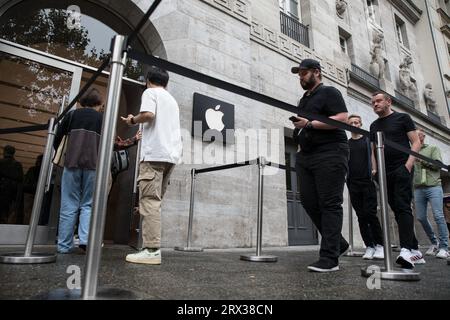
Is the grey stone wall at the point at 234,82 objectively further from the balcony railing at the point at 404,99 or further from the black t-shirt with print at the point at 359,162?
the balcony railing at the point at 404,99

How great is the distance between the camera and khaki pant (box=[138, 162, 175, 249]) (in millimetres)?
2486

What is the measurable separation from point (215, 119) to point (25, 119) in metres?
2.84

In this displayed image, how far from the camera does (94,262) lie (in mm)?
1181

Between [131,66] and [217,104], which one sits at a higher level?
[131,66]

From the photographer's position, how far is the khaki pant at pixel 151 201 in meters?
2.49

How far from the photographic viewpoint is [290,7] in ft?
28.5

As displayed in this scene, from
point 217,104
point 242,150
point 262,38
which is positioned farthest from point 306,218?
point 262,38

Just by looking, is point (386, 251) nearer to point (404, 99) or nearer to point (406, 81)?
point (404, 99)

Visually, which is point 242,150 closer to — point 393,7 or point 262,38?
point 262,38

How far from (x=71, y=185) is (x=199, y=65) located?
10.3ft

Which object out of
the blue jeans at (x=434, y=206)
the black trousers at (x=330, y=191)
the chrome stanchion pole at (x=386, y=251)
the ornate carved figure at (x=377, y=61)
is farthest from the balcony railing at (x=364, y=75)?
the chrome stanchion pole at (x=386, y=251)

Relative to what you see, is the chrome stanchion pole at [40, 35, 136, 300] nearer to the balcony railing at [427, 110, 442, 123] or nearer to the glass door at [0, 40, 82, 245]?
the glass door at [0, 40, 82, 245]

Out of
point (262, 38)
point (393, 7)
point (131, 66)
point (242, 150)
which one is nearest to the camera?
point (131, 66)

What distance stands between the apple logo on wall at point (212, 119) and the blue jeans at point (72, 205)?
2.19m
